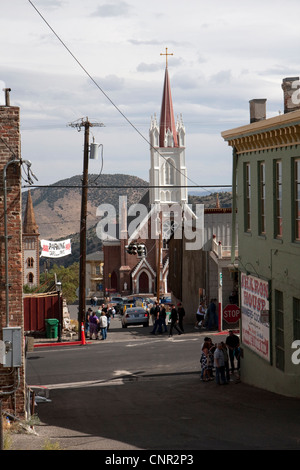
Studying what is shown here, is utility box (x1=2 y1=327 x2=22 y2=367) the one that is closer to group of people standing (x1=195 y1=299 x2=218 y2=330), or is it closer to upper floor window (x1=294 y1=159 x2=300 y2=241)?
upper floor window (x1=294 y1=159 x2=300 y2=241)

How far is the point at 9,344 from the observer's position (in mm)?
15180

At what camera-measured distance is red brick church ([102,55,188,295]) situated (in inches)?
4131

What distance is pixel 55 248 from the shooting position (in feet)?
261

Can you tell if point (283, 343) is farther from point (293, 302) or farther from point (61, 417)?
point (61, 417)

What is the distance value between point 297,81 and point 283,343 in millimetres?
6775

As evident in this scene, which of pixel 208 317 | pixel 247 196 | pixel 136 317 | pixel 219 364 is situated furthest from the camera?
pixel 136 317

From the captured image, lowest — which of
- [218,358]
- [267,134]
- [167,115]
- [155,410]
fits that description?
[155,410]

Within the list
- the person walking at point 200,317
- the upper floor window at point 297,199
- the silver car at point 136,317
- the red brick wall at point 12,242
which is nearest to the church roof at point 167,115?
the silver car at point 136,317

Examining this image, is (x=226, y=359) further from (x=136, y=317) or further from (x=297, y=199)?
(x=136, y=317)

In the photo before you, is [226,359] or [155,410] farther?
[226,359]

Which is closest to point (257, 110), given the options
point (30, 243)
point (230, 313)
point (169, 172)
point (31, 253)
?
point (230, 313)

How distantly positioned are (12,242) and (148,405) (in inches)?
205

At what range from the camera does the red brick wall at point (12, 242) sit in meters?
15.6
